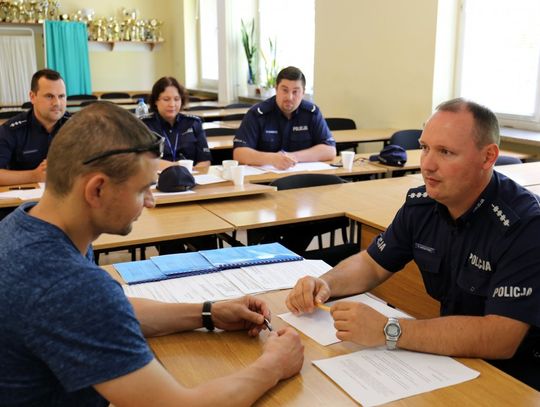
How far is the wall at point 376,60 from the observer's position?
543cm

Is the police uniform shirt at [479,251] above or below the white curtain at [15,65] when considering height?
below

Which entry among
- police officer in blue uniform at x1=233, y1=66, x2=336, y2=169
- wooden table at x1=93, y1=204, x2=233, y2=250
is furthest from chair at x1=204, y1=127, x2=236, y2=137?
wooden table at x1=93, y1=204, x2=233, y2=250

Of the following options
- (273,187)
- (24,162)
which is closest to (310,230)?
(273,187)

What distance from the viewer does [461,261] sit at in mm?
1641

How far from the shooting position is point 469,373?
1288 mm

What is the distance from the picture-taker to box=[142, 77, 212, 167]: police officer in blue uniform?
4.00 metres

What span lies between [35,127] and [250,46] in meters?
5.18

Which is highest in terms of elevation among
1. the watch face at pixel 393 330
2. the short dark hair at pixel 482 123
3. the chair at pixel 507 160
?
the short dark hair at pixel 482 123

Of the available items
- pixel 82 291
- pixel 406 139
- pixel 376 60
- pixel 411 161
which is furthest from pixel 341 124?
pixel 82 291

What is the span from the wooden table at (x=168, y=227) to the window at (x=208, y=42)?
700cm

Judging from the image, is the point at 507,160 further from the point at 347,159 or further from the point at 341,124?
the point at 341,124

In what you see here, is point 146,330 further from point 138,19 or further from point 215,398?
point 138,19

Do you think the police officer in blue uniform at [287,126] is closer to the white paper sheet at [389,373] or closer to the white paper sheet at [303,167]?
the white paper sheet at [303,167]

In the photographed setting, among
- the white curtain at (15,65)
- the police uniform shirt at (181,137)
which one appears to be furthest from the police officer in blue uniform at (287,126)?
the white curtain at (15,65)
